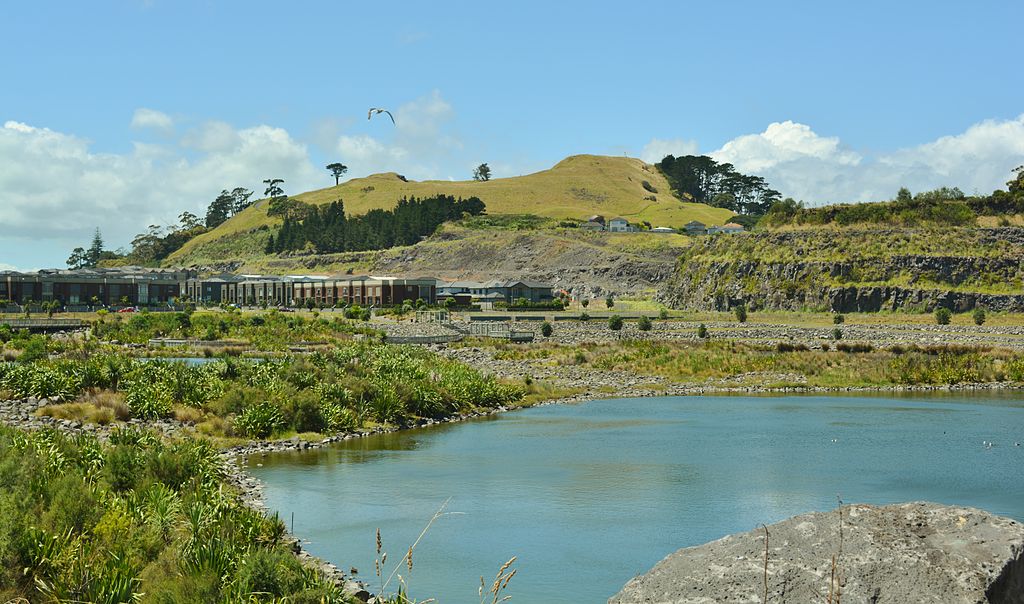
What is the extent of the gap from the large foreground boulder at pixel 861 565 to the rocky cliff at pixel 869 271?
93.3 m

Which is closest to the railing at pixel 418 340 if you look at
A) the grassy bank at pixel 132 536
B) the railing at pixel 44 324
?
the railing at pixel 44 324

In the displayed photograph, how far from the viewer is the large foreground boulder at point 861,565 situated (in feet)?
25.3

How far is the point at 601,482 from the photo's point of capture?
27672mm

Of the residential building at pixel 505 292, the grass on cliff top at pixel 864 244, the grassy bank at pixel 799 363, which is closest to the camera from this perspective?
the grassy bank at pixel 799 363

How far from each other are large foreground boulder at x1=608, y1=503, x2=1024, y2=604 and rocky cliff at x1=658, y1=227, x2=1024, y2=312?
9332 cm

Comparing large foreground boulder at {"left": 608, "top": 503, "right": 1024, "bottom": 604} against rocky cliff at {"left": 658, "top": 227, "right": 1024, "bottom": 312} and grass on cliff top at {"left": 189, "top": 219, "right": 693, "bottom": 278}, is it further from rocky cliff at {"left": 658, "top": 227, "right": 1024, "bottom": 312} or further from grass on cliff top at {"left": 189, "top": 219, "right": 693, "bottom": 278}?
grass on cliff top at {"left": 189, "top": 219, "right": 693, "bottom": 278}

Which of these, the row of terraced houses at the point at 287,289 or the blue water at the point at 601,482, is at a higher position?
the row of terraced houses at the point at 287,289

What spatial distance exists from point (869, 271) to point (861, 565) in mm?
98620

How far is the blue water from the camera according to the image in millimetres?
19359

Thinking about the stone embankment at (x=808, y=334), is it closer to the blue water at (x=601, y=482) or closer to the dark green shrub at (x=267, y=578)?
the blue water at (x=601, y=482)

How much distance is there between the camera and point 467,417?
4253cm

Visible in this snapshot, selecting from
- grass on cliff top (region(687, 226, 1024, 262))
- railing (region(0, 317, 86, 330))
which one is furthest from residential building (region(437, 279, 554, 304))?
railing (region(0, 317, 86, 330))

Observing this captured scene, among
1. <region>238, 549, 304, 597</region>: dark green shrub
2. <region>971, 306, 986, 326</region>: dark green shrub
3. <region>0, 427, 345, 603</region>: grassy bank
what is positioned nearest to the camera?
<region>238, 549, 304, 597</region>: dark green shrub

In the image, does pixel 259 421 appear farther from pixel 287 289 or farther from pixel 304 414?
pixel 287 289
